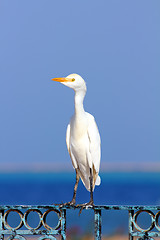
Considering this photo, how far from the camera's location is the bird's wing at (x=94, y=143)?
183 inches

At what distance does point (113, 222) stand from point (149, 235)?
14520 mm

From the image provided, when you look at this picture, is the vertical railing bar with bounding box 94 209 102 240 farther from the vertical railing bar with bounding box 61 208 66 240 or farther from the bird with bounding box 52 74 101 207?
the bird with bounding box 52 74 101 207

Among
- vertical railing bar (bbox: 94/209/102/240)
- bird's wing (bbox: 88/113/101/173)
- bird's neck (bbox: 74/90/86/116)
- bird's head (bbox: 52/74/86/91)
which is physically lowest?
vertical railing bar (bbox: 94/209/102/240)

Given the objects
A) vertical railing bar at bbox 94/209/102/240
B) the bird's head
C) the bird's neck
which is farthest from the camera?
the bird's neck

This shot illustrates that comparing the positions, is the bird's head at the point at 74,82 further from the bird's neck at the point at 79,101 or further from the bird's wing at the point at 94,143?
the bird's wing at the point at 94,143

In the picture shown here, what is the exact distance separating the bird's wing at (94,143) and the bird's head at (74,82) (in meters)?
0.32

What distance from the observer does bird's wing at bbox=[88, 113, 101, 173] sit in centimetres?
465

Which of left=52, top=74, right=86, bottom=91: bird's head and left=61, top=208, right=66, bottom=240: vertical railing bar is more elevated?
left=52, top=74, right=86, bottom=91: bird's head

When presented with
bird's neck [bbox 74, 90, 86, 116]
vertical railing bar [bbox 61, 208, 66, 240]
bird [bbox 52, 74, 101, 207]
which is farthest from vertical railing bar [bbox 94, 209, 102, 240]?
bird's neck [bbox 74, 90, 86, 116]

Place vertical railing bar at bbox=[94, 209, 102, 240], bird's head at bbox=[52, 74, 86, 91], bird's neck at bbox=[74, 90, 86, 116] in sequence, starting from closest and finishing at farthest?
1. vertical railing bar at bbox=[94, 209, 102, 240]
2. bird's head at bbox=[52, 74, 86, 91]
3. bird's neck at bbox=[74, 90, 86, 116]

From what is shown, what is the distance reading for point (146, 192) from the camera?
3412cm

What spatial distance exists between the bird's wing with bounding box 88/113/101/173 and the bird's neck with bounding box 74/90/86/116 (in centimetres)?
13

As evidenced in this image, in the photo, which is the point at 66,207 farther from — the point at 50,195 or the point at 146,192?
the point at 146,192

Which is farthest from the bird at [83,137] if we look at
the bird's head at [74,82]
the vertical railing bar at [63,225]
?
the vertical railing bar at [63,225]
